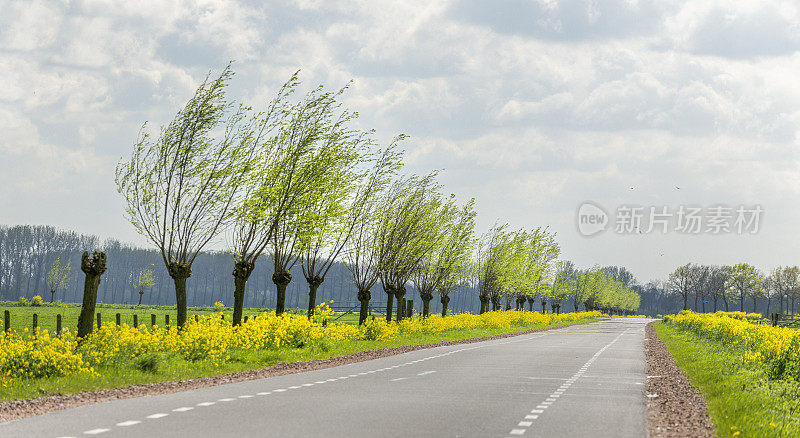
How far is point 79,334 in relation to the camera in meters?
20.2

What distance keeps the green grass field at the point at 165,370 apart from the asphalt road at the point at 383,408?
1841 millimetres

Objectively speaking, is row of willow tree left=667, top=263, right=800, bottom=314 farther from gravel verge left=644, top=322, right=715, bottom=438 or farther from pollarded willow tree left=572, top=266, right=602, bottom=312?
gravel verge left=644, top=322, right=715, bottom=438

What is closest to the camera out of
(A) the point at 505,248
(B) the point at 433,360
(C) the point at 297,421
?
(C) the point at 297,421

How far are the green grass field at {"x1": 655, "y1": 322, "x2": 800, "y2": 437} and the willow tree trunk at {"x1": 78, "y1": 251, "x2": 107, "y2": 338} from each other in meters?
14.1

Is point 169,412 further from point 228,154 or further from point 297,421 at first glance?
point 228,154

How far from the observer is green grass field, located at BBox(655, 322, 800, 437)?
11.1 m

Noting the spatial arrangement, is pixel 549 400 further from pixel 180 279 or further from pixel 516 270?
pixel 516 270

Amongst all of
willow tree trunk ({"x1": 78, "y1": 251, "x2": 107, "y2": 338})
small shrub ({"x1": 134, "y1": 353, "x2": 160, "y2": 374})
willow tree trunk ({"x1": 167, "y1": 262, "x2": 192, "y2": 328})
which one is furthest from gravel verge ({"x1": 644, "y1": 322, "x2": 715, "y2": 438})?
willow tree trunk ({"x1": 167, "y1": 262, "x2": 192, "y2": 328})

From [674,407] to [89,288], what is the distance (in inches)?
548

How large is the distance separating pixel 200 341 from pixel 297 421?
1143cm

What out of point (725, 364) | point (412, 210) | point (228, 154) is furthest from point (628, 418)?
point (412, 210)

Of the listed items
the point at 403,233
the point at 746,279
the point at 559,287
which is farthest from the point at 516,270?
the point at 746,279

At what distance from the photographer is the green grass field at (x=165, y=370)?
1475 centimetres

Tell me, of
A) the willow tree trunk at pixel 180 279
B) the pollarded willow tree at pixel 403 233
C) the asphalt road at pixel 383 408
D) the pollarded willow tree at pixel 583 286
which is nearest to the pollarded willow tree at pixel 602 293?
the pollarded willow tree at pixel 583 286
